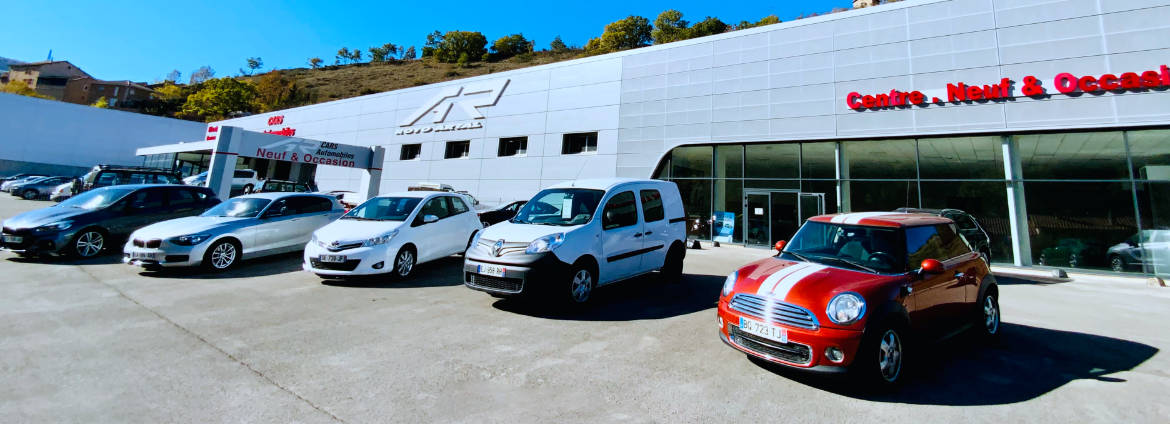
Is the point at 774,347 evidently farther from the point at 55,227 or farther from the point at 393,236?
the point at 55,227

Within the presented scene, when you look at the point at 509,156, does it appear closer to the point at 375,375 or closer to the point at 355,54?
the point at 375,375

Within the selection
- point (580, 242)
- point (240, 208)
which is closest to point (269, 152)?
point (240, 208)

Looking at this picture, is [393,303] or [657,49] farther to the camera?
[657,49]

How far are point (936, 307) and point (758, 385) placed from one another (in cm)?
192

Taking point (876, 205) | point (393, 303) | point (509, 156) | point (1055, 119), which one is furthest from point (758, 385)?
point (509, 156)

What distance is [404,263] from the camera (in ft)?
25.3

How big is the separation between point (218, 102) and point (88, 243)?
7042cm

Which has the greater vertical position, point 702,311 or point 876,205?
point 876,205

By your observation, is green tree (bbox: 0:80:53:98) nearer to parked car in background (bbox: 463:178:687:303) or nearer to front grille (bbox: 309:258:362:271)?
front grille (bbox: 309:258:362:271)

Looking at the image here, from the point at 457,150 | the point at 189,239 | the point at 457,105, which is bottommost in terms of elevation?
the point at 189,239

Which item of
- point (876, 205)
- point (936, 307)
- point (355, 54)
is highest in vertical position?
point (355, 54)

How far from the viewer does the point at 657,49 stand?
1778 cm

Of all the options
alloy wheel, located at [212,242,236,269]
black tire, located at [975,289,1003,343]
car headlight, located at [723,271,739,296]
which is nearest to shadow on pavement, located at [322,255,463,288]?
alloy wheel, located at [212,242,236,269]

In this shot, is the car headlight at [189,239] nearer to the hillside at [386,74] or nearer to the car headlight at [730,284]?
the car headlight at [730,284]
